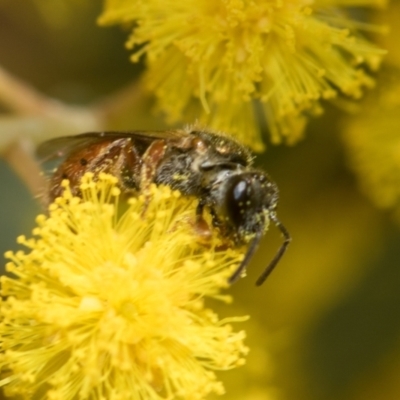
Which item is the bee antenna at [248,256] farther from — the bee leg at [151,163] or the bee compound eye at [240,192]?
the bee leg at [151,163]

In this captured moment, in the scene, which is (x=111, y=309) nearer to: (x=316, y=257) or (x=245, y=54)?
(x=245, y=54)

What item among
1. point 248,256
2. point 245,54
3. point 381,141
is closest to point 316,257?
point 381,141

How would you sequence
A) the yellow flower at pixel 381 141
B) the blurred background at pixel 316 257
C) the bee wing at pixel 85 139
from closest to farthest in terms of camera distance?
the bee wing at pixel 85 139
the yellow flower at pixel 381 141
the blurred background at pixel 316 257

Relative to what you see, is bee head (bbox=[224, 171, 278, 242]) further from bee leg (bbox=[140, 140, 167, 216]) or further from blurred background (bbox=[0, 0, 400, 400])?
blurred background (bbox=[0, 0, 400, 400])

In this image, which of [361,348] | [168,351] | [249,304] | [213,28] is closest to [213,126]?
[213,28]

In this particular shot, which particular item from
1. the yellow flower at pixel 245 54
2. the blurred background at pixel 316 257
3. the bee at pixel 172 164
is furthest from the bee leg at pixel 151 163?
the blurred background at pixel 316 257
